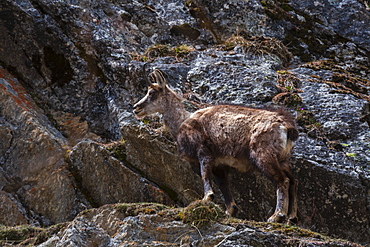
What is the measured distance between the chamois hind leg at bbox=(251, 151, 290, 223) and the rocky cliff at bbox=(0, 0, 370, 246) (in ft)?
3.08

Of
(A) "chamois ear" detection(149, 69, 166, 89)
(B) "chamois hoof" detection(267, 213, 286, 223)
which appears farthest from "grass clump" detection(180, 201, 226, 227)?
(A) "chamois ear" detection(149, 69, 166, 89)

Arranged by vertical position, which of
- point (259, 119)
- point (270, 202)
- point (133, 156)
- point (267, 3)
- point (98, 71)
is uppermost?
point (267, 3)

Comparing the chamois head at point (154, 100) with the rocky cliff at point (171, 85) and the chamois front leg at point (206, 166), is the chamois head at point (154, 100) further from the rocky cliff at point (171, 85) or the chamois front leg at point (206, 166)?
the chamois front leg at point (206, 166)

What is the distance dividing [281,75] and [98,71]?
4.22 meters

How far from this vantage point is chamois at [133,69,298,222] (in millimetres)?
6520

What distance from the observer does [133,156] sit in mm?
8516

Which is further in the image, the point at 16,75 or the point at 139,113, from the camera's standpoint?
the point at 16,75

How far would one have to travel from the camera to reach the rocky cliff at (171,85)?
24.0ft

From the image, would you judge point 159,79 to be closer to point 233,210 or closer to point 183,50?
point 183,50

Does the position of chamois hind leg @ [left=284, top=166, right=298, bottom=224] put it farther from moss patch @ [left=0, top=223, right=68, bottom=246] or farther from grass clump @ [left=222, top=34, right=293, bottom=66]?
grass clump @ [left=222, top=34, right=293, bottom=66]

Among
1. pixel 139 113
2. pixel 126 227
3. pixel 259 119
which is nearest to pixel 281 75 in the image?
pixel 259 119

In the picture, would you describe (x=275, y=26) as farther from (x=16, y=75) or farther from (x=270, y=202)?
(x=16, y=75)

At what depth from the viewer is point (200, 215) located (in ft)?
17.6

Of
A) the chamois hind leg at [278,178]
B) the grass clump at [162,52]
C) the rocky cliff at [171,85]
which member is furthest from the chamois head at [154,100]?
the chamois hind leg at [278,178]
